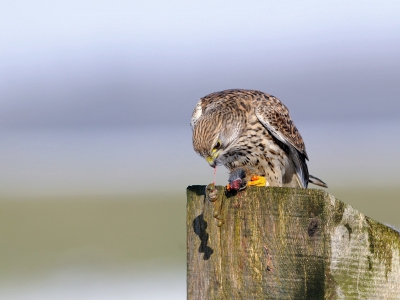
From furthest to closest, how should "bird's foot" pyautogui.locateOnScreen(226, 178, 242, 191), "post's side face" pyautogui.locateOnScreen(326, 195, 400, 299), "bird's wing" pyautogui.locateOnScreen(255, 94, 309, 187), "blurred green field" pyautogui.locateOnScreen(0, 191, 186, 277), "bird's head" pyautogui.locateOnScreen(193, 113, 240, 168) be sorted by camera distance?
"blurred green field" pyautogui.locateOnScreen(0, 191, 186, 277), "bird's wing" pyautogui.locateOnScreen(255, 94, 309, 187), "bird's head" pyautogui.locateOnScreen(193, 113, 240, 168), "bird's foot" pyautogui.locateOnScreen(226, 178, 242, 191), "post's side face" pyautogui.locateOnScreen(326, 195, 400, 299)

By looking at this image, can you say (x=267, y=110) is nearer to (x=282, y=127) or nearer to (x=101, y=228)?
(x=282, y=127)

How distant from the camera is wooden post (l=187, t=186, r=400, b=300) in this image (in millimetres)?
2598

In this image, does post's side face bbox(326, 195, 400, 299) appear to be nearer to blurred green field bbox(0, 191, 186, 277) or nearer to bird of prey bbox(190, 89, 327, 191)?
bird of prey bbox(190, 89, 327, 191)

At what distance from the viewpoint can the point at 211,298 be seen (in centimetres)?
287

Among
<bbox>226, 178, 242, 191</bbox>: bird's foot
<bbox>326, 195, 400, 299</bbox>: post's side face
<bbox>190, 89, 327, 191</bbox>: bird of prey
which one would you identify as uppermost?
<bbox>190, 89, 327, 191</bbox>: bird of prey

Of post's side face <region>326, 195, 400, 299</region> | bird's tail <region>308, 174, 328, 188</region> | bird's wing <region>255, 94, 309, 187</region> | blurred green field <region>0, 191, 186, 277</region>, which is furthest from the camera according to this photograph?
blurred green field <region>0, 191, 186, 277</region>

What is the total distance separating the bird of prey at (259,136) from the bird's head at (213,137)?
0.7 inches

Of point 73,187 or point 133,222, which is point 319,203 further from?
point 73,187

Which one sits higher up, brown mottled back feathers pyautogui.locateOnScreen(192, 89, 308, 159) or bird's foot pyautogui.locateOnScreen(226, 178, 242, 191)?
brown mottled back feathers pyautogui.locateOnScreen(192, 89, 308, 159)

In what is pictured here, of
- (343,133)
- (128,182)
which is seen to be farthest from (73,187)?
(343,133)

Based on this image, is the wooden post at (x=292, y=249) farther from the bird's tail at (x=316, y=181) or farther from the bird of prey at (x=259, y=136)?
the bird's tail at (x=316, y=181)

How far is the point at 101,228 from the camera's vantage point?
450 inches

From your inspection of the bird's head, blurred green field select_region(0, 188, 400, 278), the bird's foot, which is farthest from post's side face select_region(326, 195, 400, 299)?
blurred green field select_region(0, 188, 400, 278)

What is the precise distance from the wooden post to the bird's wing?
10.6ft
